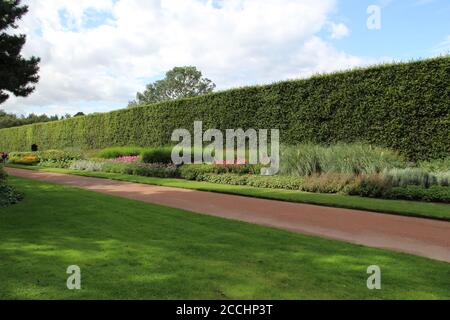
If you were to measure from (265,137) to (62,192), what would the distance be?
31.0 feet

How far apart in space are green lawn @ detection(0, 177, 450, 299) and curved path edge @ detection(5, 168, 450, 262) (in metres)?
0.59

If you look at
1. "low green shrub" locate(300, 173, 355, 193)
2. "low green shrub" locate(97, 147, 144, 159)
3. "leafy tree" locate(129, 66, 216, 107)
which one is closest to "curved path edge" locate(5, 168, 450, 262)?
"low green shrub" locate(300, 173, 355, 193)

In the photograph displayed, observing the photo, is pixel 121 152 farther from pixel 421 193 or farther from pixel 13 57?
pixel 421 193

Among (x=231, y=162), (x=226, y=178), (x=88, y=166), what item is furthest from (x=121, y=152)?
(x=226, y=178)

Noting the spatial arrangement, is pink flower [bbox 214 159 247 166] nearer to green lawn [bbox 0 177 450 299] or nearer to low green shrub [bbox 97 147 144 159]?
green lawn [bbox 0 177 450 299]

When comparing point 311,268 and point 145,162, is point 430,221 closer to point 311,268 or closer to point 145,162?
point 311,268

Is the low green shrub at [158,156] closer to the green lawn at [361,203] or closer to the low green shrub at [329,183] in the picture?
the green lawn at [361,203]

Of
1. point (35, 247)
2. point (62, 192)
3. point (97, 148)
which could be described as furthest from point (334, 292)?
point (97, 148)

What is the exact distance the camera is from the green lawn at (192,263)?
12.3ft

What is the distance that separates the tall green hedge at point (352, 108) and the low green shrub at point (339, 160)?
0.96 m

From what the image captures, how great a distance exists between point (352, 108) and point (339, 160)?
3211 mm

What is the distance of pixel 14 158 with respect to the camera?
104 feet

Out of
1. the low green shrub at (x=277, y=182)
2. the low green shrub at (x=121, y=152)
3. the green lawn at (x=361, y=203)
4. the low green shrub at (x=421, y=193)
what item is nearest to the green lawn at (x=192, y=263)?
the green lawn at (x=361, y=203)

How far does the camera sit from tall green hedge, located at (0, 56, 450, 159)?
12.7m
